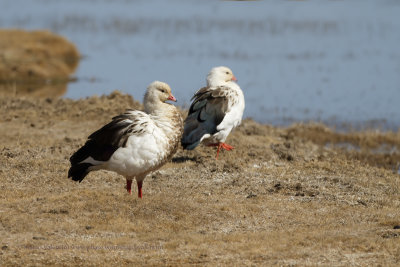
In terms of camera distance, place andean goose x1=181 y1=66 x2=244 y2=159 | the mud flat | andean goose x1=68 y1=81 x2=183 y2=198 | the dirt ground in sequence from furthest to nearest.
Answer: the mud flat < andean goose x1=181 y1=66 x2=244 y2=159 < andean goose x1=68 y1=81 x2=183 y2=198 < the dirt ground

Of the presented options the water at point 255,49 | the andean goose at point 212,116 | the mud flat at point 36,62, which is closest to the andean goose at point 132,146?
the andean goose at point 212,116

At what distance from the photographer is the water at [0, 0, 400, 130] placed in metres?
22.6

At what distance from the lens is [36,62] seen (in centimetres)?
2822

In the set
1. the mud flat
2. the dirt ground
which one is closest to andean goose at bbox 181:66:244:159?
the dirt ground

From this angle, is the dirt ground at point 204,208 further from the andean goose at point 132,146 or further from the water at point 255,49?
the water at point 255,49

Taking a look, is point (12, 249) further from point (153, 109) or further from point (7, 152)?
point (7, 152)

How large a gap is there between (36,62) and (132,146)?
63.1 feet

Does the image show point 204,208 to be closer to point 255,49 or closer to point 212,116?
point 212,116

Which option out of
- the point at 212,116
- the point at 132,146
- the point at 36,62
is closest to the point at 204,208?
the point at 132,146

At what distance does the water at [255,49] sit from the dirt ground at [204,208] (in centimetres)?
623

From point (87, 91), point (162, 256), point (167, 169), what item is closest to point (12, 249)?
point (162, 256)

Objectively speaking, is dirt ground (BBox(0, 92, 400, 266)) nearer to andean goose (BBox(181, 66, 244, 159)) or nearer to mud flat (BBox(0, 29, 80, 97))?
andean goose (BBox(181, 66, 244, 159))

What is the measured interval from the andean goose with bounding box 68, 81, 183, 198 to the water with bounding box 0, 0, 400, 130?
9.75 meters

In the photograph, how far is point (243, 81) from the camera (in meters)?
25.2
